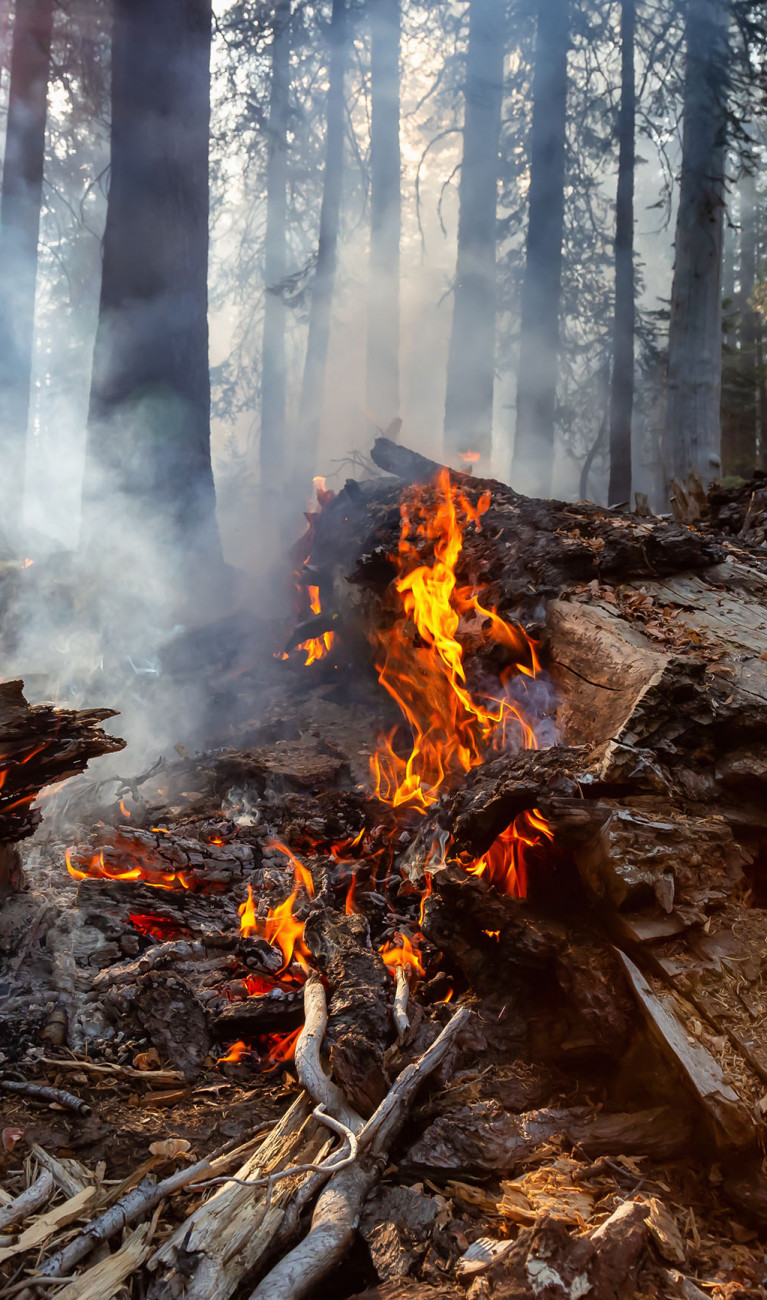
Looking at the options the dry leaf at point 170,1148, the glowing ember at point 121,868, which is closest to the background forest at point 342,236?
the glowing ember at point 121,868

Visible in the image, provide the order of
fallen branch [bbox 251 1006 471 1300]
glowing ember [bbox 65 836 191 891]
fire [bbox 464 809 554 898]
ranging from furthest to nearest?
glowing ember [bbox 65 836 191 891] < fire [bbox 464 809 554 898] < fallen branch [bbox 251 1006 471 1300]

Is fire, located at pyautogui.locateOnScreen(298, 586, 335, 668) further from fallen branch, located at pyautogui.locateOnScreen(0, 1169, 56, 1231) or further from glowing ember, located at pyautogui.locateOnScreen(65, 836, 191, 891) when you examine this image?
fallen branch, located at pyautogui.locateOnScreen(0, 1169, 56, 1231)

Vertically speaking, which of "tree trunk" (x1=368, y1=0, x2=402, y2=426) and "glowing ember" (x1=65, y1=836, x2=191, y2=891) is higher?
"tree trunk" (x1=368, y1=0, x2=402, y2=426)

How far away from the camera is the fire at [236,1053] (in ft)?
8.78

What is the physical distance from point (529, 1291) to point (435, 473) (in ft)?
20.2

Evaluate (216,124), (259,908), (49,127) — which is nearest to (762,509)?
(259,908)

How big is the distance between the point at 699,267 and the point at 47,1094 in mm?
12833

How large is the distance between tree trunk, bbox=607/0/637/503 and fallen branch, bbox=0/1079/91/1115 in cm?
1411

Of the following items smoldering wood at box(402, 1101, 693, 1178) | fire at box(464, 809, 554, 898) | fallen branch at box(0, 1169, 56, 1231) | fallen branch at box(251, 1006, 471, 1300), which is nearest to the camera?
fallen branch at box(251, 1006, 471, 1300)

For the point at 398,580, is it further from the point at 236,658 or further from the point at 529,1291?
the point at 529,1291

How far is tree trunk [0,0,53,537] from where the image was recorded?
428 inches

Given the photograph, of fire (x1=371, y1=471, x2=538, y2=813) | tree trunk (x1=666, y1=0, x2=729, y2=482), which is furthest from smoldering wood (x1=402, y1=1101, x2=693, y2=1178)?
tree trunk (x1=666, y1=0, x2=729, y2=482)

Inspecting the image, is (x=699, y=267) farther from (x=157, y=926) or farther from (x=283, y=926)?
(x=157, y=926)

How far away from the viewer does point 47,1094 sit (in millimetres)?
2340
